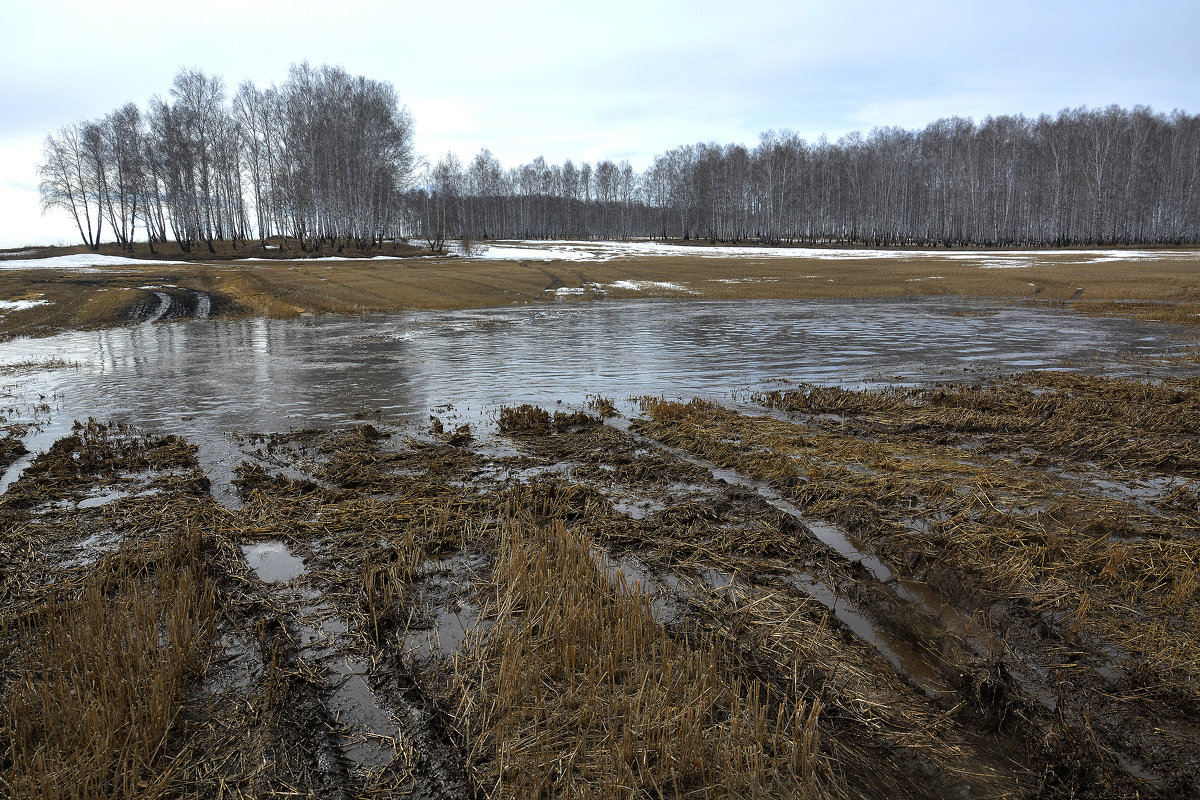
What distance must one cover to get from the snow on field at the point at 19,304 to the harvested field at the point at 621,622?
74.5 ft

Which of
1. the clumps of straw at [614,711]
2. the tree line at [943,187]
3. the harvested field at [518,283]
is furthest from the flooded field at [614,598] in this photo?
the tree line at [943,187]

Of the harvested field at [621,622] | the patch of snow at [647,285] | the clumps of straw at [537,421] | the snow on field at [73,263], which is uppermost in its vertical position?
the snow on field at [73,263]

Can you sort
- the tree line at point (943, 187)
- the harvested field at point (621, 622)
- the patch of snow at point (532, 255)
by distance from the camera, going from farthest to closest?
the tree line at point (943, 187) < the patch of snow at point (532, 255) < the harvested field at point (621, 622)

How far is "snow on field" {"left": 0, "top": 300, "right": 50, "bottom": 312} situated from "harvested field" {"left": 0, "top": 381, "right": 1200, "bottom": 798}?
22.7m

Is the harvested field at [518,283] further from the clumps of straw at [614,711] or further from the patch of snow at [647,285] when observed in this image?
the clumps of straw at [614,711]

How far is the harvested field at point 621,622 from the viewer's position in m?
3.29

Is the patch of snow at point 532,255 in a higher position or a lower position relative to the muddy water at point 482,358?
higher

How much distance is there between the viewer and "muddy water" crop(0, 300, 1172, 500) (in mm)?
11854

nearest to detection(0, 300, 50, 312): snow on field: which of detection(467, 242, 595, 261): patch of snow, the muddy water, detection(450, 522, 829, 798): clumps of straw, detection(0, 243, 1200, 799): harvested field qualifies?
the muddy water

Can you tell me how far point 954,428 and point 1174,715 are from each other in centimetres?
627

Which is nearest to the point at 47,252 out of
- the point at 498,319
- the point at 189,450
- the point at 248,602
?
the point at 498,319

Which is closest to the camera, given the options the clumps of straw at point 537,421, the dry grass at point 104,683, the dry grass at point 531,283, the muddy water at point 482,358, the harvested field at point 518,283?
the dry grass at point 104,683

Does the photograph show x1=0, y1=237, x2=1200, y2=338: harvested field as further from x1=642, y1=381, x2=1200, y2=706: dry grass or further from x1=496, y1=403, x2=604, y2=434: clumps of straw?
x1=496, y1=403, x2=604, y2=434: clumps of straw

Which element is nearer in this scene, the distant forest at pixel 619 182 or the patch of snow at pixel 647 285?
the patch of snow at pixel 647 285
